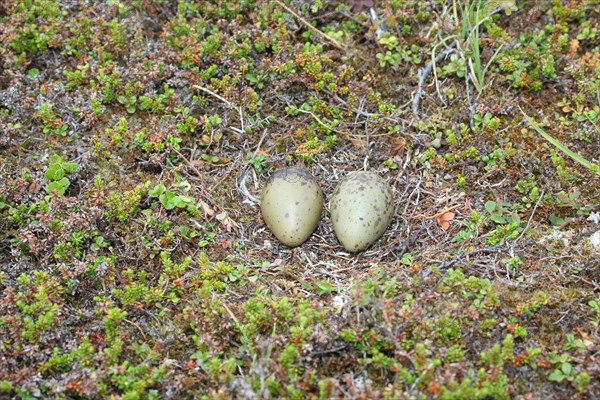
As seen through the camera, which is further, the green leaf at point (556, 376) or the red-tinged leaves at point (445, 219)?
the red-tinged leaves at point (445, 219)

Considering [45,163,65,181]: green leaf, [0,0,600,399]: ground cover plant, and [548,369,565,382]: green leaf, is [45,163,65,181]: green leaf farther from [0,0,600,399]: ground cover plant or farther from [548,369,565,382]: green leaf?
[548,369,565,382]: green leaf

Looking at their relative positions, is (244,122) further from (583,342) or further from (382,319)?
(583,342)

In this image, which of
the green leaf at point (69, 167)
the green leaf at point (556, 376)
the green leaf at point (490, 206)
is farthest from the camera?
the green leaf at point (69, 167)

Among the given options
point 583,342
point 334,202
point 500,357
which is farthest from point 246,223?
point 583,342

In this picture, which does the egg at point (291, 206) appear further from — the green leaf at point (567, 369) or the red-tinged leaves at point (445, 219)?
the green leaf at point (567, 369)

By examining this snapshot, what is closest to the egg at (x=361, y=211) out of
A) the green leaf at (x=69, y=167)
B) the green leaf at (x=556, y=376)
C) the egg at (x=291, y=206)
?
the egg at (x=291, y=206)

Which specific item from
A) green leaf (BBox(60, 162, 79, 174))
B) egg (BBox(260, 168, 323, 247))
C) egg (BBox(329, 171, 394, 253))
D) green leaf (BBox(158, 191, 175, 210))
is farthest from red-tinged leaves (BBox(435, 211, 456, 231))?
green leaf (BBox(60, 162, 79, 174))

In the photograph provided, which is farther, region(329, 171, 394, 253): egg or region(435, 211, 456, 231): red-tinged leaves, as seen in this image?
region(435, 211, 456, 231): red-tinged leaves
